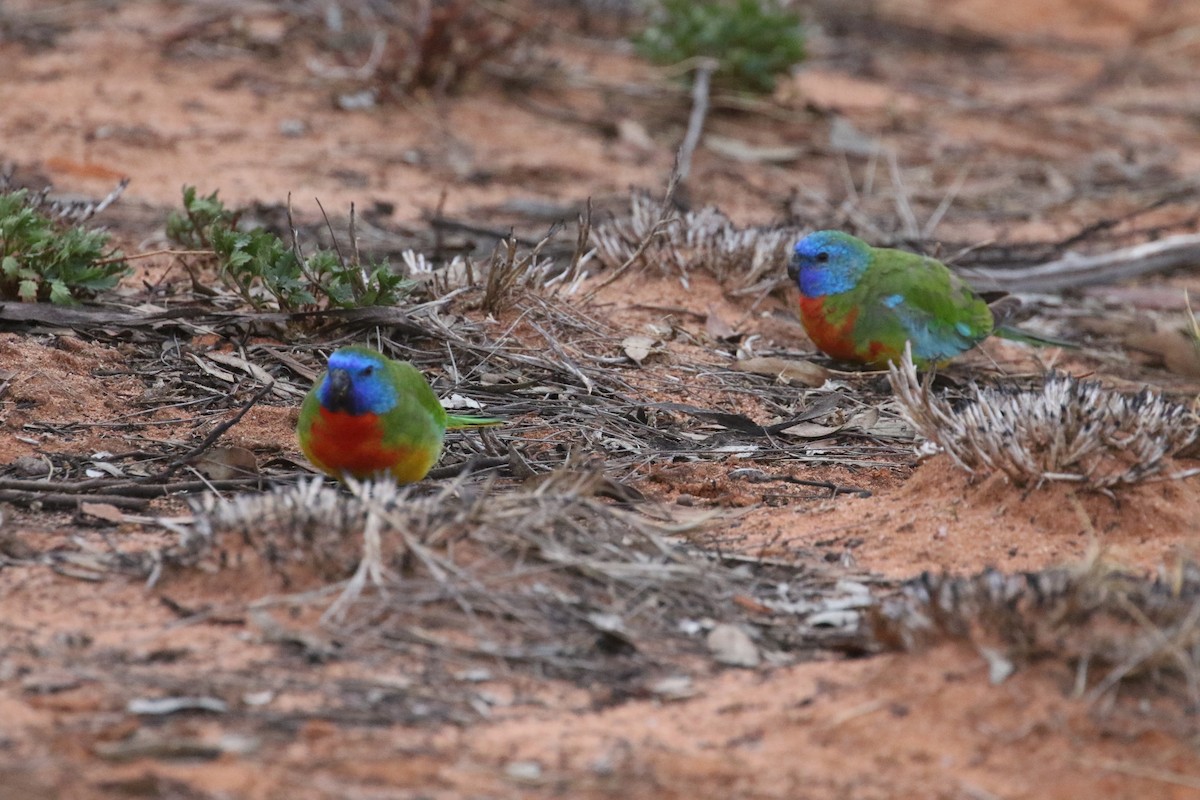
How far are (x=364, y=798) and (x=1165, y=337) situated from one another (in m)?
4.74

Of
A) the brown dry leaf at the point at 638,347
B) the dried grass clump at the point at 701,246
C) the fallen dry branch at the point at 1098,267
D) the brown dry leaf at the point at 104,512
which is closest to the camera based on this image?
the brown dry leaf at the point at 104,512

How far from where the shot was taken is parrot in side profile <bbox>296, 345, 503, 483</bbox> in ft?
12.6

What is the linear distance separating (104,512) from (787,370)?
269 cm

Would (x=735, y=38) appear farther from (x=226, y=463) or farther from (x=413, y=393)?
(x=226, y=463)

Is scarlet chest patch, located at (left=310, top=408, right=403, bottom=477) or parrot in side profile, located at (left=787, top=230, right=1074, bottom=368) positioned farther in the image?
parrot in side profile, located at (left=787, top=230, right=1074, bottom=368)

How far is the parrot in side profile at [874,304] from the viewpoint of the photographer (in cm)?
555

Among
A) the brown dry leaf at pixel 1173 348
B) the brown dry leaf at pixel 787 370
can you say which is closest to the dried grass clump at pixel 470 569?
the brown dry leaf at pixel 787 370

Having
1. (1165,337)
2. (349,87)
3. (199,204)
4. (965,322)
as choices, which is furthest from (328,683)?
(349,87)

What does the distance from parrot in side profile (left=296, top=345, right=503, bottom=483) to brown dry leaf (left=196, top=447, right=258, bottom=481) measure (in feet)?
0.73

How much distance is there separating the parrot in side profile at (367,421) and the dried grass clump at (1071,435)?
148 centimetres

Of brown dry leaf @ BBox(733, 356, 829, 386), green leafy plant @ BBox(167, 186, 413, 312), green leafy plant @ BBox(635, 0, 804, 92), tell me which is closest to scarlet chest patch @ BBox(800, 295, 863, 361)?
brown dry leaf @ BBox(733, 356, 829, 386)

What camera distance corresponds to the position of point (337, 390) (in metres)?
3.80

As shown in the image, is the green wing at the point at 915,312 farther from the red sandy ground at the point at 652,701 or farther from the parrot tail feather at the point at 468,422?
the parrot tail feather at the point at 468,422

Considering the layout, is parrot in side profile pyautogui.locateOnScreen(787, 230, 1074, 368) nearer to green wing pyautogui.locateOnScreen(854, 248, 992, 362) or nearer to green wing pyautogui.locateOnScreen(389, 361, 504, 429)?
green wing pyautogui.locateOnScreen(854, 248, 992, 362)
